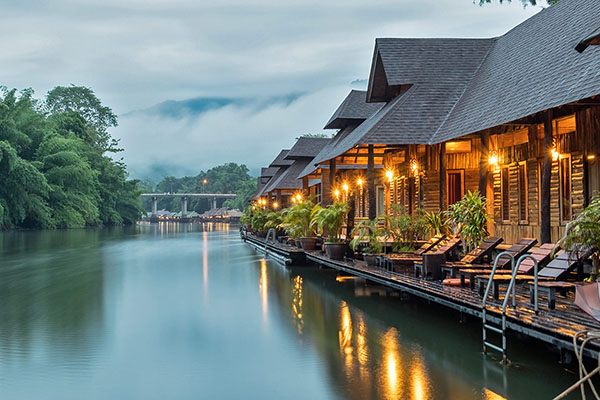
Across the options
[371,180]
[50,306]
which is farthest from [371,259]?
[50,306]

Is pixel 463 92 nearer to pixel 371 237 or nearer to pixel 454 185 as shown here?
pixel 454 185

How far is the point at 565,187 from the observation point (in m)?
14.1

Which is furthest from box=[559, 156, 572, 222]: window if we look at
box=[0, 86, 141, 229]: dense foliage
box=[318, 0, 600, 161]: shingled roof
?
box=[0, 86, 141, 229]: dense foliage

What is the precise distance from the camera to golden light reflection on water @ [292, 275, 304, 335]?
11.1m

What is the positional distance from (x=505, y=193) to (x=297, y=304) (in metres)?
7.18

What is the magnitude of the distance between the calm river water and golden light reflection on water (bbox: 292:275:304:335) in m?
0.03

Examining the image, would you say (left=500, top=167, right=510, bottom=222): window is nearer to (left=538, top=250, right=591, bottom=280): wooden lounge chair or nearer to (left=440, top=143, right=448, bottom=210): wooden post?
(left=440, top=143, right=448, bottom=210): wooden post

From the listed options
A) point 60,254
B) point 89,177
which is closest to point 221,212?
point 89,177

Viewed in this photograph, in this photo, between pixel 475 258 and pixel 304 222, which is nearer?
pixel 475 258

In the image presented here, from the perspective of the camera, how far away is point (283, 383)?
24.4ft

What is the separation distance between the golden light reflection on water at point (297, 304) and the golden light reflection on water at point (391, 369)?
158cm

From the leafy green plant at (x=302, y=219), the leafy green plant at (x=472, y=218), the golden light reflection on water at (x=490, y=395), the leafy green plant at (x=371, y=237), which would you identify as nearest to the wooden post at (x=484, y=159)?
the leafy green plant at (x=472, y=218)

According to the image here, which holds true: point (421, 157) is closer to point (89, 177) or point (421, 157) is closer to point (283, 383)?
point (283, 383)

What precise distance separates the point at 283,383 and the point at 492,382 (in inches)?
94.1
